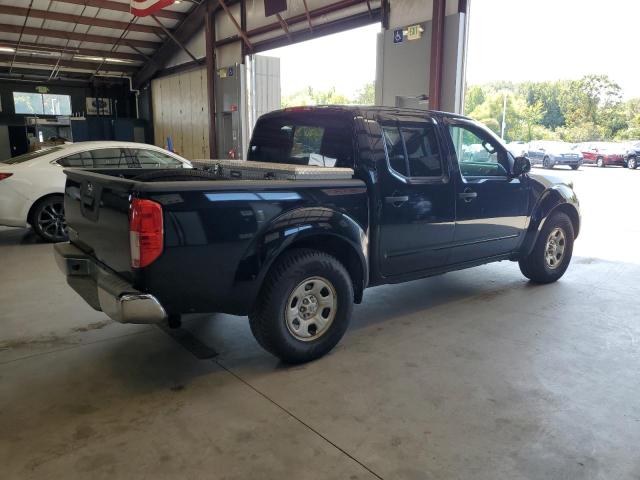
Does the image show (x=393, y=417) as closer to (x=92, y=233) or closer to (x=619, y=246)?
(x=92, y=233)

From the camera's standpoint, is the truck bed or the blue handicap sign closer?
the truck bed

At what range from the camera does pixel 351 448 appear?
93.3 inches

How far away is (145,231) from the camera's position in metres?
2.54

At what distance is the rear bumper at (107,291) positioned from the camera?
2.56 metres

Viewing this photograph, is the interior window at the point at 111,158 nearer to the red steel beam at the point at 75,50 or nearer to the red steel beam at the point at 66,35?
the red steel beam at the point at 66,35

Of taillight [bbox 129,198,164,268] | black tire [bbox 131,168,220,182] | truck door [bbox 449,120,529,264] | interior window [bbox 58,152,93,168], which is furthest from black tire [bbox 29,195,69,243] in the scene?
truck door [bbox 449,120,529,264]

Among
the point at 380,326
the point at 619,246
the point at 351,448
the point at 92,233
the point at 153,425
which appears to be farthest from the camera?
the point at 619,246

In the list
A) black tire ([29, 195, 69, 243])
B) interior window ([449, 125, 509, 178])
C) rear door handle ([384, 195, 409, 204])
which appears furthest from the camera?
black tire ([29, 195, 69, 243])

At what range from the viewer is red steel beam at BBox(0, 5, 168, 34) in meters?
13.4

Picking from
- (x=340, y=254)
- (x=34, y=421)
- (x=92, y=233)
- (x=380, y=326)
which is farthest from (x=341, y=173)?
(x=34, y=421)

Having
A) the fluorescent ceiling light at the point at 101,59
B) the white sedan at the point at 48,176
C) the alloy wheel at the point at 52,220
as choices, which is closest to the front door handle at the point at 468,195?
the white sedan at the point at 48,176

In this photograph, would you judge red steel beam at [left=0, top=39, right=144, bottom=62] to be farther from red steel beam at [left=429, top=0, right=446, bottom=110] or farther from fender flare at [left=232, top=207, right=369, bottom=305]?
fender flare at [left=232, top=207, right=369, bottom=305]

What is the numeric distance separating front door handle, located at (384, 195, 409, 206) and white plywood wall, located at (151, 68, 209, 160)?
522 inches

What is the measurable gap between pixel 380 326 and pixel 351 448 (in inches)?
65.4
